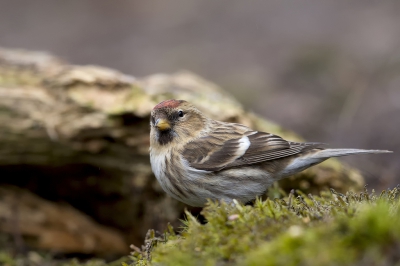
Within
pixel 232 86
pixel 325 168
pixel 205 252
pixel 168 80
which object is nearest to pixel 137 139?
pixel 168 80

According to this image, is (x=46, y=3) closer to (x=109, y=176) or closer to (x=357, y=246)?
(x=109, y=176)

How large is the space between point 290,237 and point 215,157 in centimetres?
249

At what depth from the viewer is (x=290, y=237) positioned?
86.4 inches

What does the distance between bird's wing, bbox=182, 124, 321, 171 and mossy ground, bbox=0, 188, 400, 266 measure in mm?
1030

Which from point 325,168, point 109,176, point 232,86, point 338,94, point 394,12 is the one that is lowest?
point 325,168

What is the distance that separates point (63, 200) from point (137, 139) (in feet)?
5.11

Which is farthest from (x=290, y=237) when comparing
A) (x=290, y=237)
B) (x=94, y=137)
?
(x=94, y=137)

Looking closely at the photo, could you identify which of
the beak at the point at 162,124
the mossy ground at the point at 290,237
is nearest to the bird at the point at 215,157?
the beak at the point at 162,124

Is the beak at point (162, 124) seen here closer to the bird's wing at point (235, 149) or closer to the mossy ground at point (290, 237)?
the bird's wing at point (235, 149)

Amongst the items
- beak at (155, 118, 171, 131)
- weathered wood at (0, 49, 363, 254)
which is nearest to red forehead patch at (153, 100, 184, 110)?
beak at (155, 118, 171, 131)

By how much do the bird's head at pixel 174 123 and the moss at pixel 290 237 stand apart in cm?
150

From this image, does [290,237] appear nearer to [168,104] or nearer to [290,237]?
[290,237]

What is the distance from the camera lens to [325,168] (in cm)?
582

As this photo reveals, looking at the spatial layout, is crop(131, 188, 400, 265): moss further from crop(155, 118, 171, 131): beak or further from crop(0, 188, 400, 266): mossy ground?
crop(155, 118, 171, 131): beak
